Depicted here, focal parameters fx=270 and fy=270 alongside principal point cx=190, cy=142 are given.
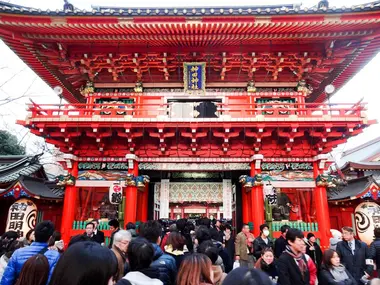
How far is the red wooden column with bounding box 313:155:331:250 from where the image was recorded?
947 centimetres

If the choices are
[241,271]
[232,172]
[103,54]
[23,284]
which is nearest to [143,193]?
[232,172]

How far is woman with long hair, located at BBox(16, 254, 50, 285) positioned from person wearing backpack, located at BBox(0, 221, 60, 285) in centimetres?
27

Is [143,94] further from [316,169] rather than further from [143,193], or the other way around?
[316,169]

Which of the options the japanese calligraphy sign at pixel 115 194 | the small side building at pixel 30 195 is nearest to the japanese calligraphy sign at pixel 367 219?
the japanese calligraphy sign at pixel 115 194

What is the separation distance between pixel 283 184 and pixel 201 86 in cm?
504

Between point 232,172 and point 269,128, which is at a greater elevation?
point 269,128

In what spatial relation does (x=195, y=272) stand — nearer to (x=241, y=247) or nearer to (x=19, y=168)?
(x=241, y=247)

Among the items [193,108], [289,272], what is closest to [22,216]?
[193,108]

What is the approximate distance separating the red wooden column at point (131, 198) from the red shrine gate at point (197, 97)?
0.12 feet

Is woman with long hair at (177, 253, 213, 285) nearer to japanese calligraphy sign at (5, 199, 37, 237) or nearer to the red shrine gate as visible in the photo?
the red shrine gate

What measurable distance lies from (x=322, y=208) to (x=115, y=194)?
760 cm

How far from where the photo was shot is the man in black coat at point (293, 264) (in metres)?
3.77

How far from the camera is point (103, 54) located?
10.4 metres

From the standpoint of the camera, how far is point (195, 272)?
2701mm
